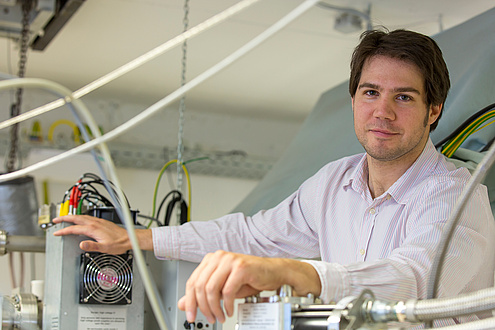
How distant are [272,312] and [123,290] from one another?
2.38 ft

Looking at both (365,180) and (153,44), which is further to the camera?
(153,44)

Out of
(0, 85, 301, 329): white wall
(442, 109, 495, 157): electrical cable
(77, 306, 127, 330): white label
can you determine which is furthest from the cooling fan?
(0, 85, 301, 329): white wall

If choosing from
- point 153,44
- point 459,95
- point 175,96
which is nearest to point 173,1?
point 153,44

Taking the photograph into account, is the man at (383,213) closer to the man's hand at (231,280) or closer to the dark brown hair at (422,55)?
the dark brown hair at (422,55)

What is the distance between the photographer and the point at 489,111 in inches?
65.6

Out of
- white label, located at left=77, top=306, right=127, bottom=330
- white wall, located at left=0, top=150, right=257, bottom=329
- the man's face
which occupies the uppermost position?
white wall, located at left=0, top=150, right=257, bottom=329

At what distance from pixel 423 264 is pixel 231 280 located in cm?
39

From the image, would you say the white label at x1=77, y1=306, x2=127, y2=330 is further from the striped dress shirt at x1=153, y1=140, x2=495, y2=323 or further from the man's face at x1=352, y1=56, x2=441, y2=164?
the man's face at x1=352, y1=56, x2=441, y2=164

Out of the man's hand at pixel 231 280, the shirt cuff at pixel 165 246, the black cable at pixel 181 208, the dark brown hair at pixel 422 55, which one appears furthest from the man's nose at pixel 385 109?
the black cable at pixel 181 208

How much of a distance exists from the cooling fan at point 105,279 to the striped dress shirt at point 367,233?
11cm

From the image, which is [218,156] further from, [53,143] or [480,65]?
[480,65]

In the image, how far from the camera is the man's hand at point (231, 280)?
2.70 ft

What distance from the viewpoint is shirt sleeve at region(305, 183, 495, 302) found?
3.13 ft

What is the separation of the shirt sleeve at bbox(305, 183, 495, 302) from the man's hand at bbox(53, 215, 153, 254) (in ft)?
2.09
